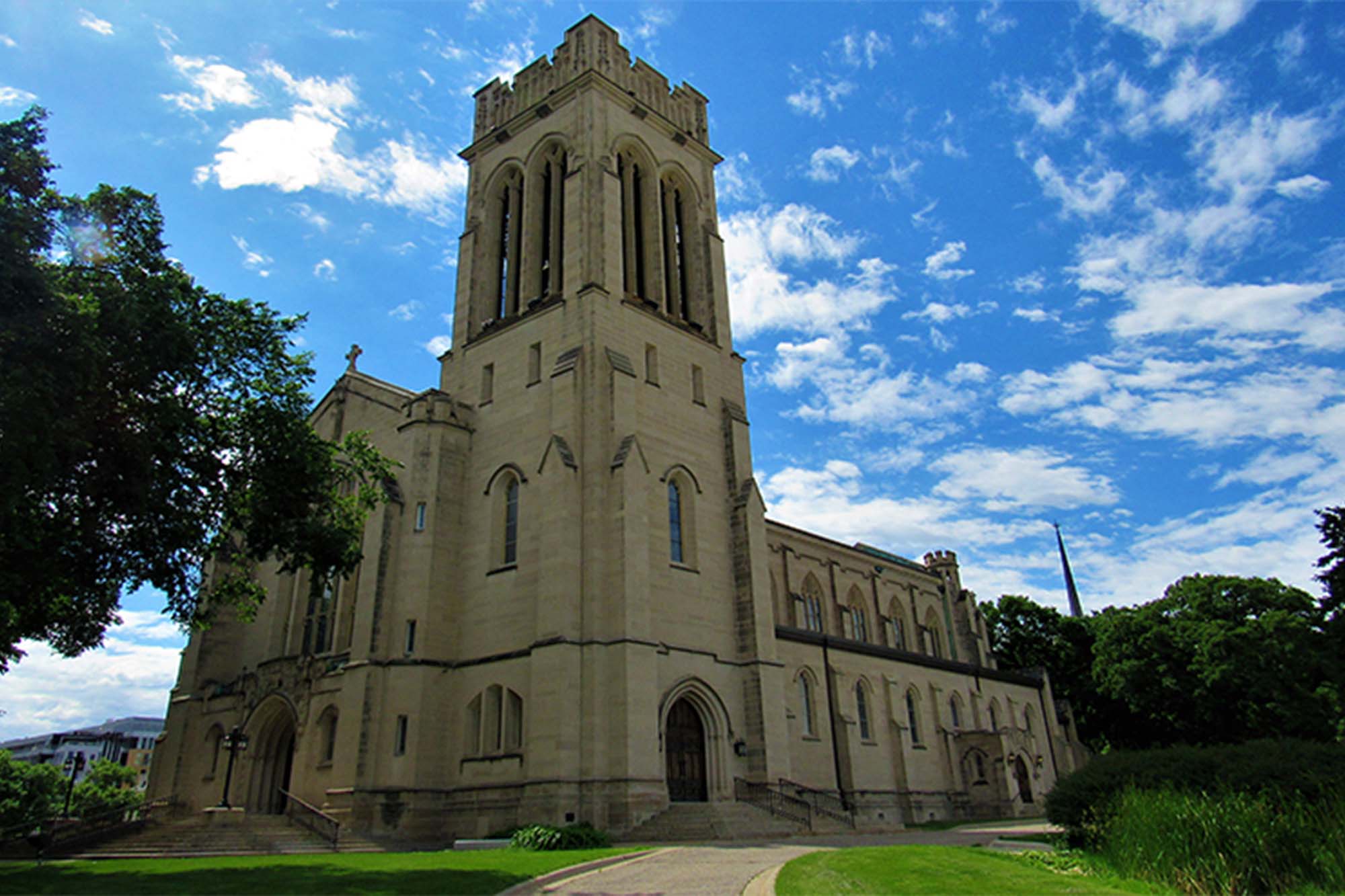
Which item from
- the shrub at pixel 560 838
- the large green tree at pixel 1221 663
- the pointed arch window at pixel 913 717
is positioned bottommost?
the shrub at pixel 560 838

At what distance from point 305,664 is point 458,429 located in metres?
9.37

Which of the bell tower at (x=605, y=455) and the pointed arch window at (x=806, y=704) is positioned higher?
the bell tower at (x=605, y=455)

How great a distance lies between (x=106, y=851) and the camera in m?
23.6

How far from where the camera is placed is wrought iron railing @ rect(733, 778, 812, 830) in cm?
2589

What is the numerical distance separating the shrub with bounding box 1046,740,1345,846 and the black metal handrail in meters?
18.2

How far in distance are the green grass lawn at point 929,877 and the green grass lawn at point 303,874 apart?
431 centimetres

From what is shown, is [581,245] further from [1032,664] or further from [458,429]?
[1032,664]

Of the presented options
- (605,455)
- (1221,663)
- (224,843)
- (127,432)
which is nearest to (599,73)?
(605,455)

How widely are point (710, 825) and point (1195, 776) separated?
41.3 ft

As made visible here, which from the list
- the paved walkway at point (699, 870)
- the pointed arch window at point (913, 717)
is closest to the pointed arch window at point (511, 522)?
the paved walkway at point (699, 870)

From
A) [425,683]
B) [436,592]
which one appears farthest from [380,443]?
[425,683]

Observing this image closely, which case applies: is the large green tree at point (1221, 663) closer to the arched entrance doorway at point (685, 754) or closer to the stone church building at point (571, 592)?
the stone church building at point (571, 592)

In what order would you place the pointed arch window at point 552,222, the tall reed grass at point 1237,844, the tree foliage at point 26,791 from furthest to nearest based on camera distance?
the tree foliage at point 26,791 → the pointed arch window at point 552,222 → the tall reed grass at point 1237,844

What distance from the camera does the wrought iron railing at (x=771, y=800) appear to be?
2589cm
